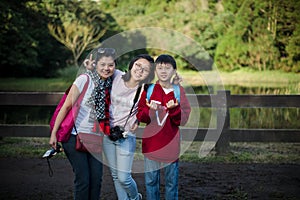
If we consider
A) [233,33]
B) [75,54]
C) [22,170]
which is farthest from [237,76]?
[22,170]

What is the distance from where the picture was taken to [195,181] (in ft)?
16.0

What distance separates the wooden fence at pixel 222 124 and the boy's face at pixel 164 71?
2850 millimetres

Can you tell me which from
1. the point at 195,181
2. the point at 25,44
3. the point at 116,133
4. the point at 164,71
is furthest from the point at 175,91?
the point at 25,44

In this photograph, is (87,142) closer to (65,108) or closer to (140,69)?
(65,108)

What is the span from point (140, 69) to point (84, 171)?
0.91 m

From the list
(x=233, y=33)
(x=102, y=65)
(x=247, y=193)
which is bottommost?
(x=247, y=193)

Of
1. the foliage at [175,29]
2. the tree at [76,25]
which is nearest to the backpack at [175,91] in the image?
the foliage at [175,29]

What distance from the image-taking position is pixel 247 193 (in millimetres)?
4371

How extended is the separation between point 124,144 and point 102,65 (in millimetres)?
658

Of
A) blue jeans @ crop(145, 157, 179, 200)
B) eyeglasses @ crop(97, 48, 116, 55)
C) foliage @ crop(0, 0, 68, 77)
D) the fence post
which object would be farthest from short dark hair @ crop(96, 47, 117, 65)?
foliage @ crop(0, 0, 68, 77)

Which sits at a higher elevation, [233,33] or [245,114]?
[233,33]

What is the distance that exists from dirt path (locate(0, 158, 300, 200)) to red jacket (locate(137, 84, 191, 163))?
120cm

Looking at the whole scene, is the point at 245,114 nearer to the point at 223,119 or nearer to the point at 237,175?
the point at 223,119

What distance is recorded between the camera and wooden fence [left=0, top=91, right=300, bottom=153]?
608 cm
